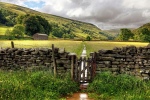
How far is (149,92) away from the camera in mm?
13359

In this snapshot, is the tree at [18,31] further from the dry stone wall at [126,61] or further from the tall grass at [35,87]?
the tall grass at [35,87]

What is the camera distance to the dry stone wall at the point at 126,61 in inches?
665

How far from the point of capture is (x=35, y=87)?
46.1 feet

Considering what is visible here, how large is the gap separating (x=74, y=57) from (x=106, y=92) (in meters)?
3.02

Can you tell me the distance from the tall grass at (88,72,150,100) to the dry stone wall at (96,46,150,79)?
960 millimetres

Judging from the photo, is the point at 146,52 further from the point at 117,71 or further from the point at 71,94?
the point at 71,94

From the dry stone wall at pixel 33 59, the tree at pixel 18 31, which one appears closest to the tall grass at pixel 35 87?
the dry stone wall at pixel 33 59

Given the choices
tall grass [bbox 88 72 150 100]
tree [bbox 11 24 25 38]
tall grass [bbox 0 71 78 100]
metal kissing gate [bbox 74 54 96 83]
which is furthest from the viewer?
tree [bbox 11 24 25 38]

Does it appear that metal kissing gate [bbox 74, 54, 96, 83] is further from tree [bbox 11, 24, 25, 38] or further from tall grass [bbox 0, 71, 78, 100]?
tree [bbox 11, 24, 25, 38]

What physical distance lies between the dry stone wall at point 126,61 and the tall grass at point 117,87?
0.96 m

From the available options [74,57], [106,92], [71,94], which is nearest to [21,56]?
[74,57]

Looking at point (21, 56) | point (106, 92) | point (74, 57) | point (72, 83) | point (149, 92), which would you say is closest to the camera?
point (149, 92)

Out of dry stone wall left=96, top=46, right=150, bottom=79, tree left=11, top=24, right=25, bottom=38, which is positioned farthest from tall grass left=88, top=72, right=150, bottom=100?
tree left=11, top=24, right=25, bottom=38

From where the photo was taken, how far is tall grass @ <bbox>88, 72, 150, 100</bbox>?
13.5m
